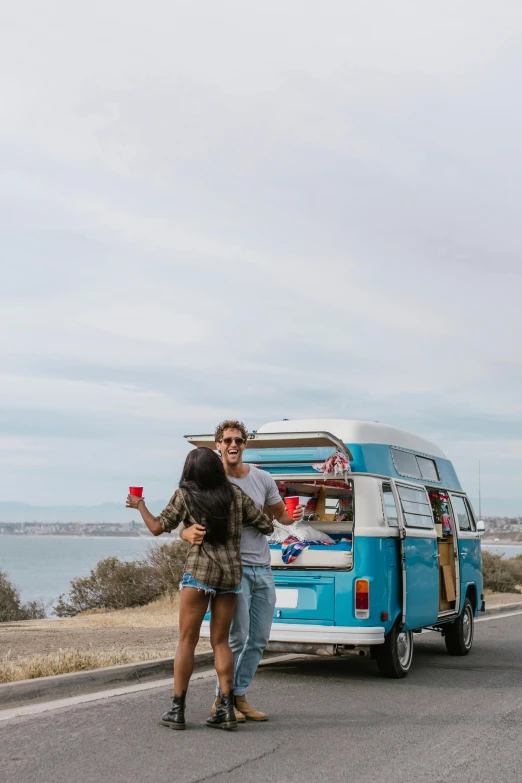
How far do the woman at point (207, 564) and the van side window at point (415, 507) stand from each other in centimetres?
357

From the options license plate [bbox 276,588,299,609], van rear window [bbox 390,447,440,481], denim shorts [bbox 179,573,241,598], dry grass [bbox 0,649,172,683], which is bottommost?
dry grass [bbox 0,649,172,683]

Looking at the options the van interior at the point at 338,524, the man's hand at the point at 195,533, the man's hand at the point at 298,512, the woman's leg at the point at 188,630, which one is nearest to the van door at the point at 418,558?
the van interior at the point at 338,524

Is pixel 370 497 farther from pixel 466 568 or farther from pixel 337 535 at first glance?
pixel 466 568

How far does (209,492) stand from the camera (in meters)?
6.92

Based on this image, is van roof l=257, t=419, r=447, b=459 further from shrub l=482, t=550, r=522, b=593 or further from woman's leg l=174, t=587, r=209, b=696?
shrub l=482, t=550, r=522, b=593

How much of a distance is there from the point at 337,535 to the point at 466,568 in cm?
283

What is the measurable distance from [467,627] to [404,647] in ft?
8.52

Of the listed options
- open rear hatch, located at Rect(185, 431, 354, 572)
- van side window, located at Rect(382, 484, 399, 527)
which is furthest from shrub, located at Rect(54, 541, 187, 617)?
van side window, located at Rect(382, 484, 399, 527)

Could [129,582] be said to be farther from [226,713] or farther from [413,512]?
[226,713]

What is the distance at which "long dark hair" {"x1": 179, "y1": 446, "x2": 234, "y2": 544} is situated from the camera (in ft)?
22.6

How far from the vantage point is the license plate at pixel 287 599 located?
9352 mm

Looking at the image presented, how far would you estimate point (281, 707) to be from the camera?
8086mm

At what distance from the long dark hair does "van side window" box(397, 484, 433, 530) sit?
3.59 meters

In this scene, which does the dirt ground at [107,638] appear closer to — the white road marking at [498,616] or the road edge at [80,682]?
the road edge at [80,682]
